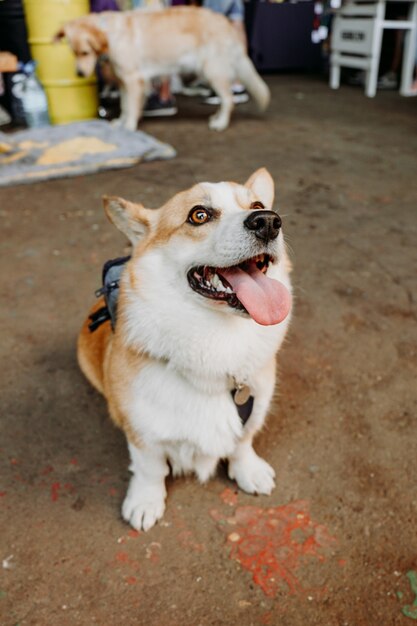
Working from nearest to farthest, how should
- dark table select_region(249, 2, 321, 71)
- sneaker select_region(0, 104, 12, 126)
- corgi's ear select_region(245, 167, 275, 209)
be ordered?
1. corgi's ear select_region(245, 167, 275, 209)
2. sneaker select_region(0, 104, 12, 126)
3. dark table select_region(249, 2, 321, 71)

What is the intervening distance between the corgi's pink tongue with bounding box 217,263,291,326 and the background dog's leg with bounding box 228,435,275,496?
0.47 m

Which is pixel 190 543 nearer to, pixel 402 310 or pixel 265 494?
pixel 265 494

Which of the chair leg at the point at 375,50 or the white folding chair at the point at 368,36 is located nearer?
the chair leg at the point at 375,50

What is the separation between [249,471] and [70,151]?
343 centimetres

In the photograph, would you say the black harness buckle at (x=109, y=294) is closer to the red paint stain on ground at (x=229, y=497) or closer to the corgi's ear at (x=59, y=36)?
the red paint stain on ground at (x=229, y=497)

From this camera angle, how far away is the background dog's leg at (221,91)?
196 inches

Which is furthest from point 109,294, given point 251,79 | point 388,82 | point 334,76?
point 388,82

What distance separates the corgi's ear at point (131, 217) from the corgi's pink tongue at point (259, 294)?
1.02 feet

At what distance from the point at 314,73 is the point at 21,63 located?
5.18 m

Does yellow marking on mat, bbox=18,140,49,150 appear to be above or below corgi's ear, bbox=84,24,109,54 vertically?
below

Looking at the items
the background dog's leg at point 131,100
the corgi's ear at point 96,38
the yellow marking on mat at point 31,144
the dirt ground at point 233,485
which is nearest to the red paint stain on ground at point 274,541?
the dirt ground at point 233,485

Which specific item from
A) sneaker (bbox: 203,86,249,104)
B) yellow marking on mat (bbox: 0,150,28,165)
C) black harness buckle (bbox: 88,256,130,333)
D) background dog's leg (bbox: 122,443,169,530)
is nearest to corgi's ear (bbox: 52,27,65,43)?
yellow marking on mat (bbox: 0,150,28,165)

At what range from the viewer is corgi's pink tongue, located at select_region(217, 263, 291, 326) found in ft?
3.75

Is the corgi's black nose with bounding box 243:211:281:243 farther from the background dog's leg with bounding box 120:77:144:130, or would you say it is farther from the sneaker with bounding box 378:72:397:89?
the sneaker with bounding box 378:72:397:89
